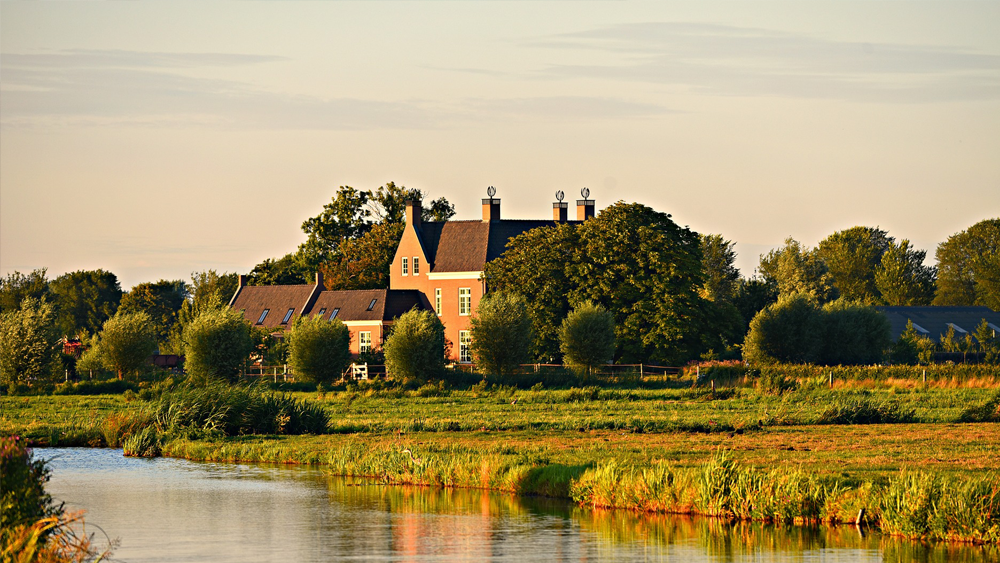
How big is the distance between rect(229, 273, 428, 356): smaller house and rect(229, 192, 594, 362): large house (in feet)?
0.24

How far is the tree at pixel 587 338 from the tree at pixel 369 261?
3279 centimetres

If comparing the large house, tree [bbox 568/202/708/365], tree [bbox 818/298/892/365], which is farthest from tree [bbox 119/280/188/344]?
tree [bbox 818/298/892/365]

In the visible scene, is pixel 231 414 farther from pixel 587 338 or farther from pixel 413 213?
pixel 413 213

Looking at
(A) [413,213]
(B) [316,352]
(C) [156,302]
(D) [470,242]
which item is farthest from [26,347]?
(C) [156,302]

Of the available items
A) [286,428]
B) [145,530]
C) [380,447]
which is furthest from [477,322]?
[145,530]

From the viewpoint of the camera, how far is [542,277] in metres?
74.5

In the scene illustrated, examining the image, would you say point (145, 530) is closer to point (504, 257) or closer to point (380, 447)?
point (380, 447)

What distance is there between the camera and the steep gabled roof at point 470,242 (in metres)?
85.9

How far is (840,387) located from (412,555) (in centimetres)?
4018

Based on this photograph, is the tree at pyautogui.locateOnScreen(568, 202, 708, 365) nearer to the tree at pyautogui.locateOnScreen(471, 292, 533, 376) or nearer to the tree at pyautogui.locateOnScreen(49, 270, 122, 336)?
the tree at pyautogui.locateOnScreen(471, 292, 533, 376)

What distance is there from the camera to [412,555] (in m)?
21.0

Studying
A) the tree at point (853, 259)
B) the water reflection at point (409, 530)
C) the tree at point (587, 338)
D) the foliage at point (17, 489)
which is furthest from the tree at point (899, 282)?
the foliage at point (17, 489)

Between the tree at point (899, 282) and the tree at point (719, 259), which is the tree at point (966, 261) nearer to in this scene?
the tree at point (899, 282)

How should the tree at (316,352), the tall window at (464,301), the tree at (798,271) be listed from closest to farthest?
the tree at (316,352), the tall window at (464,301), the tree at (798,271)
